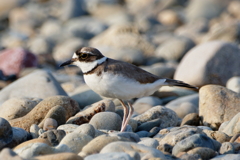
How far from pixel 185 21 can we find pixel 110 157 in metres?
21.5

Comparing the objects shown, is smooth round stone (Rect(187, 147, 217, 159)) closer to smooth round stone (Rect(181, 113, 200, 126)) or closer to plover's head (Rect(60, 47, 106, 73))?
plover's head (Rect(60, 47, 106, 73))

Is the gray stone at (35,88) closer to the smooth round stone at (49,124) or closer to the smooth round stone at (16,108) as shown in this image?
the smooth round stone at (16,108)

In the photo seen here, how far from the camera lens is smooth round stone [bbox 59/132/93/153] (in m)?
4.99

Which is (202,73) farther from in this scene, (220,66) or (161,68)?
(161,68)

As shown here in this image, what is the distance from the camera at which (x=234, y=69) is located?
11.0 metres

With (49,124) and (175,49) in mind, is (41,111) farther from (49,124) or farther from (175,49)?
(175,49)

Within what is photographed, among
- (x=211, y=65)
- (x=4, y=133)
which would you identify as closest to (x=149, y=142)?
(x=4, y=133)

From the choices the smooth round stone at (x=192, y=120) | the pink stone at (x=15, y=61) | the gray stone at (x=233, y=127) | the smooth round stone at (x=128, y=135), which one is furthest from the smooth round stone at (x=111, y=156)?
the pink stone at (x=15, y=61)

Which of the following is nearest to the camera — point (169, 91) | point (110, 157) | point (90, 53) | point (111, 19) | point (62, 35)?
point (110, 157)

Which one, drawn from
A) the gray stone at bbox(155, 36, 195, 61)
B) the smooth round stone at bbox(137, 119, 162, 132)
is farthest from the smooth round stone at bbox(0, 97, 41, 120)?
the gray stone at bbox(155, 36, 195, 61)

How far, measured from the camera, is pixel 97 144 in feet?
15.8

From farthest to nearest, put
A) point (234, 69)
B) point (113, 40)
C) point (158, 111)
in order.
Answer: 1. point (113, 40)
2. point (234, 69)
3. point (158, 111)

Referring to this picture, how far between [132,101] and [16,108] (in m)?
3.27

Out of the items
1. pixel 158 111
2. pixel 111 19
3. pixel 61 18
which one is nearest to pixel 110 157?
pixel 158 111
